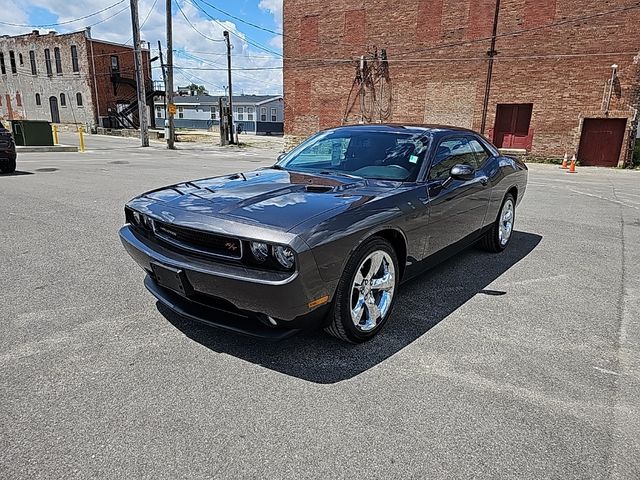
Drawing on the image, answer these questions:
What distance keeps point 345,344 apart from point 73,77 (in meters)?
49.0

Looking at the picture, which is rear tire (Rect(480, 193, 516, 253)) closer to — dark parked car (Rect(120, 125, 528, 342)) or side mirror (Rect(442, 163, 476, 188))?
dark parked car (Rect(120, 125, 528, 342))

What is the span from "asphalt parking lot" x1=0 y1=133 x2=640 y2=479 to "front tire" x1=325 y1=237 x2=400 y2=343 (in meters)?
0.14

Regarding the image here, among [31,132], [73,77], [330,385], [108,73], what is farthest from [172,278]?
[73,77]

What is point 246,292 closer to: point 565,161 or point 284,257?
point 284,257

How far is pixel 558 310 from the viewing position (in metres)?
3.81

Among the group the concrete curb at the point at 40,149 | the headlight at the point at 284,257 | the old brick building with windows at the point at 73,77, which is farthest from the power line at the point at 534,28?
the old brick building with windows at the point at 73,77

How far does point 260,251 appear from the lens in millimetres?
2582

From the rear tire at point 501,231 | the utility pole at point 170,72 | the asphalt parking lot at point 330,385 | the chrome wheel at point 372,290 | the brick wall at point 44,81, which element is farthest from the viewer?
the brick wall at point 44,81

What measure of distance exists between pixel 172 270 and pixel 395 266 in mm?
1525

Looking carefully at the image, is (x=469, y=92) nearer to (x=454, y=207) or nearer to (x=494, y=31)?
(x=494, y=31)

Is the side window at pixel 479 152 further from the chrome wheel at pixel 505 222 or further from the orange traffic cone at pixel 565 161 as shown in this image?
→ the orange traffic cone at pixel 565 161

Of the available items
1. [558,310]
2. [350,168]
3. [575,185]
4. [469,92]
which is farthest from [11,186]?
[469,92]

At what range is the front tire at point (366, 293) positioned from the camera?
287cm

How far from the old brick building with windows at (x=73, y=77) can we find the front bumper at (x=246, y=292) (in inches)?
1780
